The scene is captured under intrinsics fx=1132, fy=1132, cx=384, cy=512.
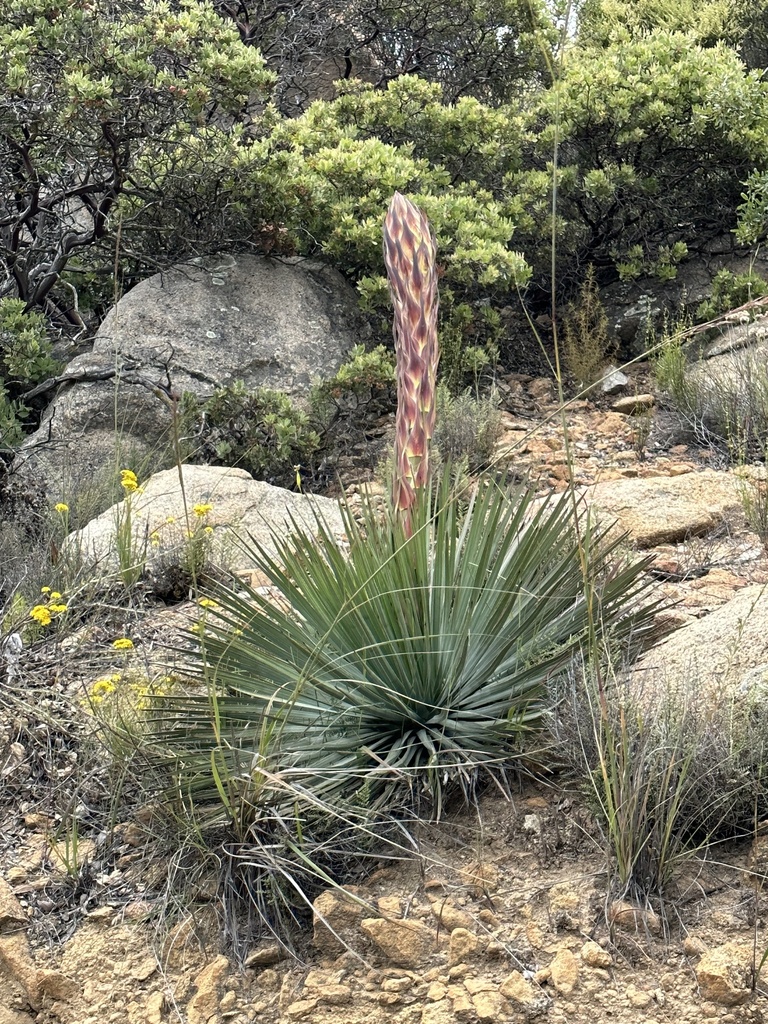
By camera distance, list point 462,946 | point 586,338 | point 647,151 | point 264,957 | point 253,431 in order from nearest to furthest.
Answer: point 462,946 → point 264,957 → point 253,431 → point 586,338 → point 647,151

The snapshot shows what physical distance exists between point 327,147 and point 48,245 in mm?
1781

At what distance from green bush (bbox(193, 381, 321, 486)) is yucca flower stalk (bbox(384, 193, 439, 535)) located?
3.11 meters

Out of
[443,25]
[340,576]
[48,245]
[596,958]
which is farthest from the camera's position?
[443,25]

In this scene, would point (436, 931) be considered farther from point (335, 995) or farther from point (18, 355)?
point (18, 355)

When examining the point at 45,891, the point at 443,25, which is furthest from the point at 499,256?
the point at 45,891

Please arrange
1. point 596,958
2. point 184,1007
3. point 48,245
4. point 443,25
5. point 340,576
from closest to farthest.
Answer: point 596,958 → point 184,1007 → point 340,576 → point 48,245 → point 443,25

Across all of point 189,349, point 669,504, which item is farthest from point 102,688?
point 189,349

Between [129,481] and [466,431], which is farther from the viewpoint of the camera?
[466,431]

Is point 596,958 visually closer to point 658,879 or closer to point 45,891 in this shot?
point 658,879

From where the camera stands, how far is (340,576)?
9.52 feet

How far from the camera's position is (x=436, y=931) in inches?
96.0

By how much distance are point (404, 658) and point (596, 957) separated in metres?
0.84

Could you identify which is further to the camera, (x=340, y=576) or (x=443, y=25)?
(x=443, y=25)

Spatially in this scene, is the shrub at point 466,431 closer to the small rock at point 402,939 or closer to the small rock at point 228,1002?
the small rock at point 402,939
